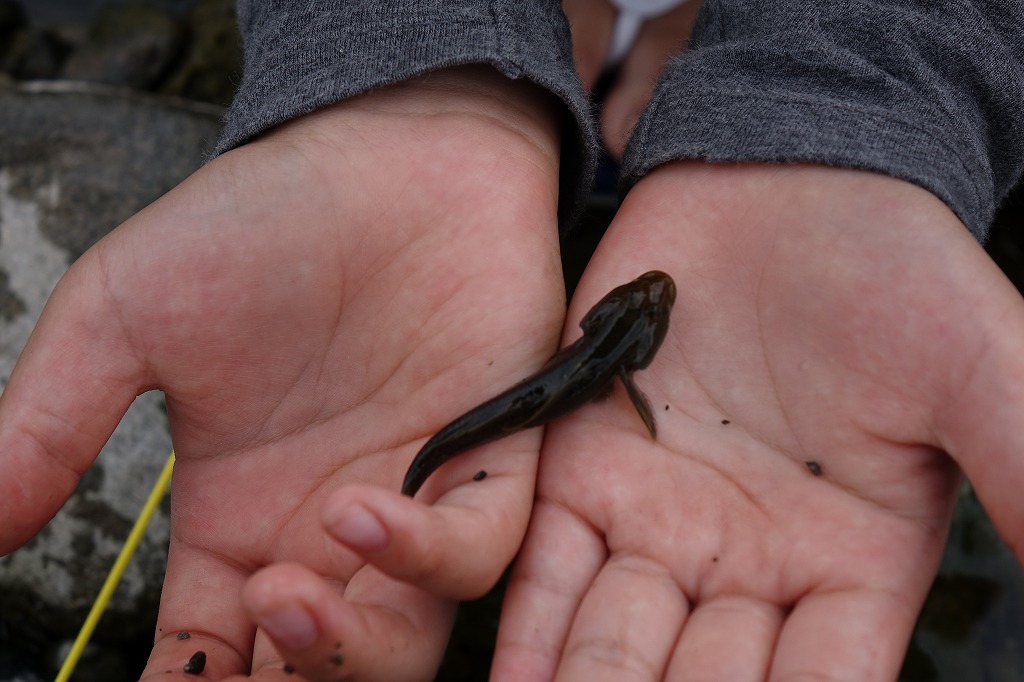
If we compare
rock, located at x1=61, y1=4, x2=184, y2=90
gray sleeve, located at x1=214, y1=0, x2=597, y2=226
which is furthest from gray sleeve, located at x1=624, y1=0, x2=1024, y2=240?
rock, located at x1=61, y1=4, x2=184, y2=90

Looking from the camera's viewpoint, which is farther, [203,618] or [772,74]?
[772,74]

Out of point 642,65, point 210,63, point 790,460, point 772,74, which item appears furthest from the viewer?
point 210,63

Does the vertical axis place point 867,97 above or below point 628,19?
above

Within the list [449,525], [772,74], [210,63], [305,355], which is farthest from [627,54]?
[210,63]

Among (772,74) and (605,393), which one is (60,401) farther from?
(772,74)

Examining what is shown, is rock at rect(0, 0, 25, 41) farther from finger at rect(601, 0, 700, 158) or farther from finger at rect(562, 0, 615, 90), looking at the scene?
finger at rect(601, 0, 700, 158)

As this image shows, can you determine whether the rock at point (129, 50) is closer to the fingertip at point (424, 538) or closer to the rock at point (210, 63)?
the rock at point (210, 63)
